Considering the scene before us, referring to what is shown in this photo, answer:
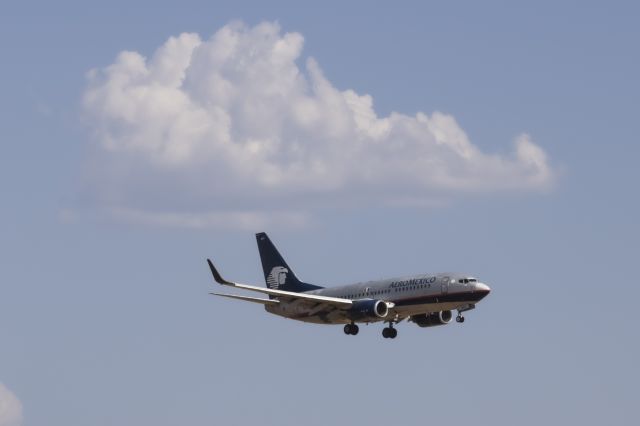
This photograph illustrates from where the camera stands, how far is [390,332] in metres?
140

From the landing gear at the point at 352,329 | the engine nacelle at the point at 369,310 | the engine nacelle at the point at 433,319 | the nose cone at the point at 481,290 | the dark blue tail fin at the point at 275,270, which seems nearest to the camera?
the nose cone at the point at 481,290

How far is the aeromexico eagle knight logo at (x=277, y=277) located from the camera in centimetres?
15288

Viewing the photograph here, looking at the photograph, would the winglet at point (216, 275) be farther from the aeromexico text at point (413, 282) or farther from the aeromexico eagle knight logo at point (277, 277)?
the aeromexico eagle knight logo at point (277, 277)

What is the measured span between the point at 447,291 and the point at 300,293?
1891 cm

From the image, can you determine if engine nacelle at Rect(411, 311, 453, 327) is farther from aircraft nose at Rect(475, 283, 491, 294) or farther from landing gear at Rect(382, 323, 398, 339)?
aircraft nose at Rect(475, 283, 491, 294)

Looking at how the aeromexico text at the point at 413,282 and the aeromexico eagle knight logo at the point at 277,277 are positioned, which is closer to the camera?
the aeromexico text at the point at 413,282

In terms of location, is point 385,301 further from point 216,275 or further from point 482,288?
point 216,275

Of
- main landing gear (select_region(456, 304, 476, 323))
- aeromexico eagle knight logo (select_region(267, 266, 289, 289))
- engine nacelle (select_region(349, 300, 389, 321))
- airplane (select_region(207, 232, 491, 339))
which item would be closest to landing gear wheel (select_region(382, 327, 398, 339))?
airplane (select_region(207, 232, 491, 339))

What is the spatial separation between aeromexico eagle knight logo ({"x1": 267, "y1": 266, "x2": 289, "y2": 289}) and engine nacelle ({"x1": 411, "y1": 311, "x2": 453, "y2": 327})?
670 inches

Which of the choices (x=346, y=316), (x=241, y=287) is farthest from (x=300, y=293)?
(x=241, y=287)

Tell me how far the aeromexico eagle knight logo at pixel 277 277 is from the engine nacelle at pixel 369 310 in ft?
58.2

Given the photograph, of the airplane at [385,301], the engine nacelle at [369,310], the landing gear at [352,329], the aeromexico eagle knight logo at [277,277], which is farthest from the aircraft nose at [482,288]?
the aeromexico eagle knight logo at [277,277]

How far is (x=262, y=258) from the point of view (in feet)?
511

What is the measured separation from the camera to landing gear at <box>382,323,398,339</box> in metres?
140
